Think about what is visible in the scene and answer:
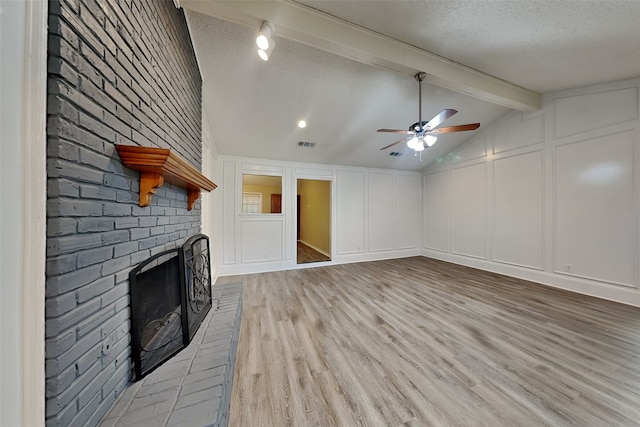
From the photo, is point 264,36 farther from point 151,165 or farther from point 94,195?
point 94,195

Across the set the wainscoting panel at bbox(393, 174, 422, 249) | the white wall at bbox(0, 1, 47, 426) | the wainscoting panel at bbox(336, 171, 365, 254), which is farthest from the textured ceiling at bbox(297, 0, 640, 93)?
the wainscoting panel at bbox(393, 174, 422, 249)

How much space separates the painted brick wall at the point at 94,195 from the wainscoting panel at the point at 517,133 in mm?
5678

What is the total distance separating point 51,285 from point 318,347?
198cm

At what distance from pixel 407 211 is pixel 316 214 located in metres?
2.82

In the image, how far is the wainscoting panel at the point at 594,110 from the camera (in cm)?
308

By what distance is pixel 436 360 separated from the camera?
6.30ft

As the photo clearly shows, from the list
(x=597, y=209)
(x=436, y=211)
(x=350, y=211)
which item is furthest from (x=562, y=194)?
(x=350, y=211)

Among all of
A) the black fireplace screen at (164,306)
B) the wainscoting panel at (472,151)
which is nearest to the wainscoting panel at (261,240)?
the black fireplace screen at (164,306)

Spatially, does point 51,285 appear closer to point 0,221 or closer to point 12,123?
point 0,221

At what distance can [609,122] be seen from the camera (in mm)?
3236

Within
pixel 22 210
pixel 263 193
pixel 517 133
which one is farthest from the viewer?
pixel 263 193

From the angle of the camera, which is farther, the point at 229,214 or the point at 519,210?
the point at 229,214

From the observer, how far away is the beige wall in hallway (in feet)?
20.6

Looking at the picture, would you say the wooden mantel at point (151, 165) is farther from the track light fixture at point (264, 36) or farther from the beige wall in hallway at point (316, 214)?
the beige wall in hallway at point (316, 214)
